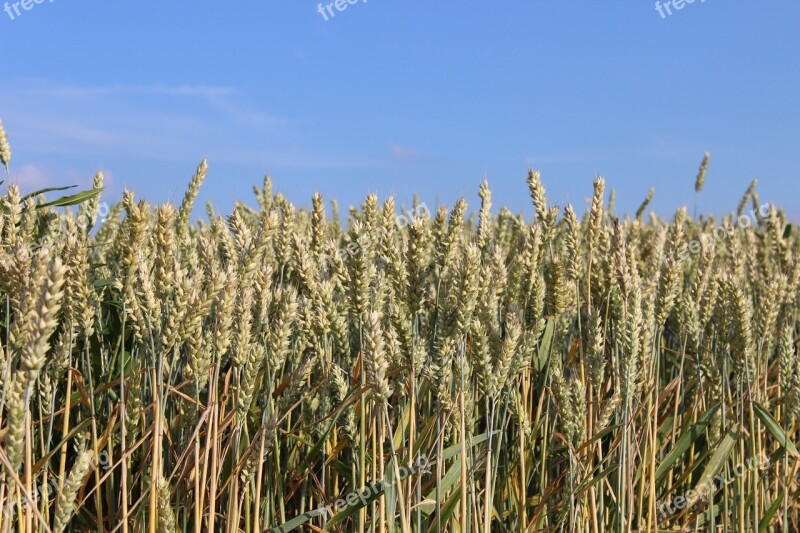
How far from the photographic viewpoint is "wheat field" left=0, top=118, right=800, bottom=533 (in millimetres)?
1950

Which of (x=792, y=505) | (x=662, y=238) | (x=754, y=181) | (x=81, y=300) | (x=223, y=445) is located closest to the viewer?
(x=81, y=300)

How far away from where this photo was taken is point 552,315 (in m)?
2.77

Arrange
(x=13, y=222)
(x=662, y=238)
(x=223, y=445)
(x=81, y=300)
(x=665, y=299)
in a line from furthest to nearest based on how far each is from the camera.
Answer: (x=662, y=238) → (x=665, y=299) → (x=223, y=445) → (x=13, y=222) → (x=81, y=300)

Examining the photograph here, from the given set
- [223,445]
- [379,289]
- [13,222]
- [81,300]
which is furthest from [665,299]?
[13,222]

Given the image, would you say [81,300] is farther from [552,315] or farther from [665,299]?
[665,299]

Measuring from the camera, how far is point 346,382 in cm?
244

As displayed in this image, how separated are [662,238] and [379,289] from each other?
1.74m

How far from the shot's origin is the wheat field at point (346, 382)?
1950mm

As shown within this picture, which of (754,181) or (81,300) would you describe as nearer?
(81,300)

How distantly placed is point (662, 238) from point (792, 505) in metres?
1.20

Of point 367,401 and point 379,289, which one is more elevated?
point 379,289

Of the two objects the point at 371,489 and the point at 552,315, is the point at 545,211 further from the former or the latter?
the point at 371,489

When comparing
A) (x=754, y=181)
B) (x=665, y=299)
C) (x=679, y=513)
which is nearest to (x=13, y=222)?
(x=665, y=299)

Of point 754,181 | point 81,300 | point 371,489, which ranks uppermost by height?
point 754,181
